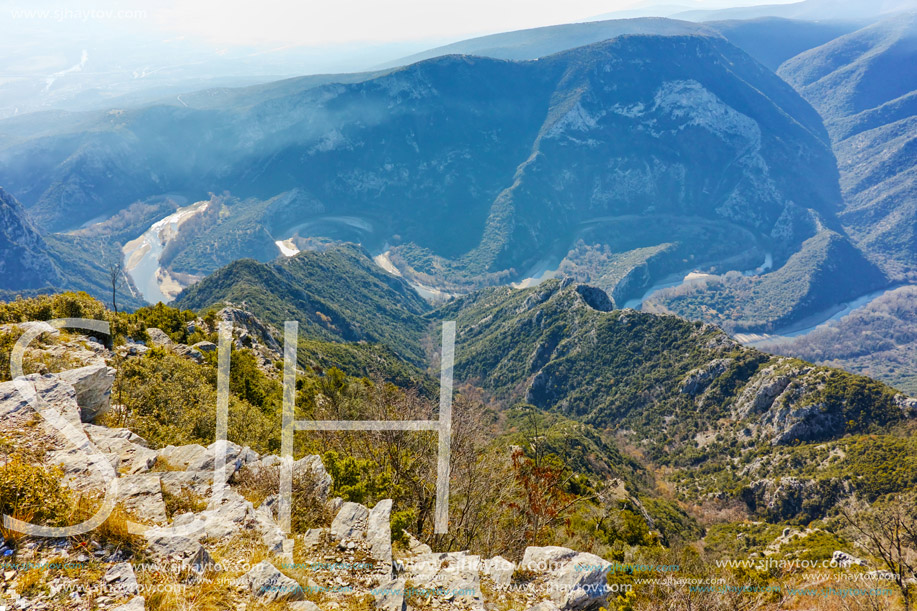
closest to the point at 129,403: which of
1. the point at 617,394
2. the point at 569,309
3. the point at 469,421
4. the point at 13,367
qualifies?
the point at 13,367

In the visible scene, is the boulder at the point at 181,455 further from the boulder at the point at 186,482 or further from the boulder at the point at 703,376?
the boulder at the point at 703,376

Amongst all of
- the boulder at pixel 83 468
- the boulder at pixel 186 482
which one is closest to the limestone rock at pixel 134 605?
the boulder at pixel 83 468

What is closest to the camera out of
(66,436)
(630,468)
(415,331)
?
(66,436)

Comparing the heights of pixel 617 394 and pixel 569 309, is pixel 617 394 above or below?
below

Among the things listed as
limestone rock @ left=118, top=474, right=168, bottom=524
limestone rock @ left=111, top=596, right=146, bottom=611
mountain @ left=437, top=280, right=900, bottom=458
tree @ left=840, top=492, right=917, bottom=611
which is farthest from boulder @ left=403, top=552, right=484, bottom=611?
mountain @ left=437, top=280, right=900, bottom=458

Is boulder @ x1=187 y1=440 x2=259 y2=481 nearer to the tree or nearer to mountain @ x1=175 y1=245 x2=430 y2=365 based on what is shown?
the tree

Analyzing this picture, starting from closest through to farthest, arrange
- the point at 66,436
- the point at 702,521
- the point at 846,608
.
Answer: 1. the point at 66,436
2. the point at 846,608
3. the point at 702,521

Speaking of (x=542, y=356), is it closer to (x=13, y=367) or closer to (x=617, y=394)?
(x=617, y=394)
